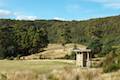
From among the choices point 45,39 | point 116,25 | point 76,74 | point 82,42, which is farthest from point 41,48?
point 76,74

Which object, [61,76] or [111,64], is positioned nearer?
[61,76]

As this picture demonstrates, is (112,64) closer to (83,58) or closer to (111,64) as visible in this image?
(111,64)

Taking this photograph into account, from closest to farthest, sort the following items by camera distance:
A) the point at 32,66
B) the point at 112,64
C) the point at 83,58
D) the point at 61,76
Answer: the point at 61,76, the point at 112,64, the point at 32,66, the point at 83,58

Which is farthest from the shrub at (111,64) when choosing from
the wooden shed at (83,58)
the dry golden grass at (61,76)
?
the wooden shed at (83,58)

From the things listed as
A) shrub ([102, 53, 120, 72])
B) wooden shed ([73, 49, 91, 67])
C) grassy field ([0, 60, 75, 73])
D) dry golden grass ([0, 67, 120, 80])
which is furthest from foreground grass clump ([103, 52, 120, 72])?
wooden shed ([73, 49, 91, 67])

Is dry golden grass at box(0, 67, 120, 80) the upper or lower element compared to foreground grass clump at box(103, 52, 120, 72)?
upper

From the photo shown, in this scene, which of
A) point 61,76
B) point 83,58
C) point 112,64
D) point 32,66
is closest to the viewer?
point 61,76

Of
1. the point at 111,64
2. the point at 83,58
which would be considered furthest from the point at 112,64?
the point at 83,58

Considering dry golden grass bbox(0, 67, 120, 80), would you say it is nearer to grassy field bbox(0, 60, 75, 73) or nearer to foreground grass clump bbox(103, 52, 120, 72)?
foreground grass clump bbox(103, 52, 120, 72)

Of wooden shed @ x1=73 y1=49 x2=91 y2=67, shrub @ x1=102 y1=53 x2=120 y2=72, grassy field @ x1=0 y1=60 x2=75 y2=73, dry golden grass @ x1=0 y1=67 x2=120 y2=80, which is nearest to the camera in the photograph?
dry golden grass @ x1=0 y1=67 x2=120 y2=80

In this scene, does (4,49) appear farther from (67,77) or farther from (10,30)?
(67,77)

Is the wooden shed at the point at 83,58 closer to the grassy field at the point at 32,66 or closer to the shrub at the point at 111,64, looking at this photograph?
the grassy field at the point at 32,66

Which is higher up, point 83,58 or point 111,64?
point 111,64

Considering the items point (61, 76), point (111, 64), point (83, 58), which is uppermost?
point (61, 76)
